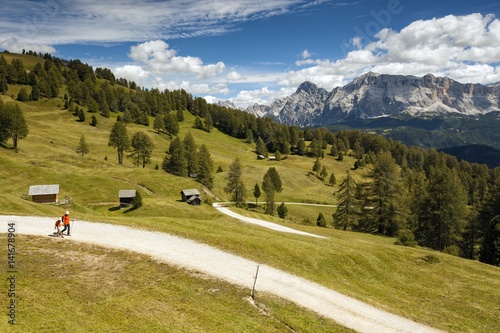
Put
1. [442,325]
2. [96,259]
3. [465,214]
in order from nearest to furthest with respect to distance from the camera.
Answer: [442,325], [96,259], [465,214]

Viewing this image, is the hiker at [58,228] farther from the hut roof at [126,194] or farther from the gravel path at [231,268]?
the hut roof at [126,194]

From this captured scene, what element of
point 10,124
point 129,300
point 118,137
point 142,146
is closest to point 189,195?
point 142,146

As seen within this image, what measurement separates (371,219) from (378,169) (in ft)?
38.7

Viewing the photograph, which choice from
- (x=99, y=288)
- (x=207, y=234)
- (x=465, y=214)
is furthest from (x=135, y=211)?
(x=465, y=214)

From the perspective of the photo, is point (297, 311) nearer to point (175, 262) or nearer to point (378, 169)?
point (175, 262)

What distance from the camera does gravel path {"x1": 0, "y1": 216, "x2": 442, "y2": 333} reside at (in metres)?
21.0

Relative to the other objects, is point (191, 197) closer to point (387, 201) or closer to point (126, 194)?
point (126, 194)

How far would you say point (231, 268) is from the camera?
2509 centimetres

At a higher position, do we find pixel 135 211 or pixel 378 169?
pixel 378 169

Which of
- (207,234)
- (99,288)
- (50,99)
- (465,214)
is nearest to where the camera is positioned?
(99,288)

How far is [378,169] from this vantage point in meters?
77.3

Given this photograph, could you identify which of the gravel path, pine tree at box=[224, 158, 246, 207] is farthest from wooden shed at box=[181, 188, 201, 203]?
the gravel path

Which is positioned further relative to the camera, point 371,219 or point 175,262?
point 371,219

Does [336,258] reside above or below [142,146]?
below
